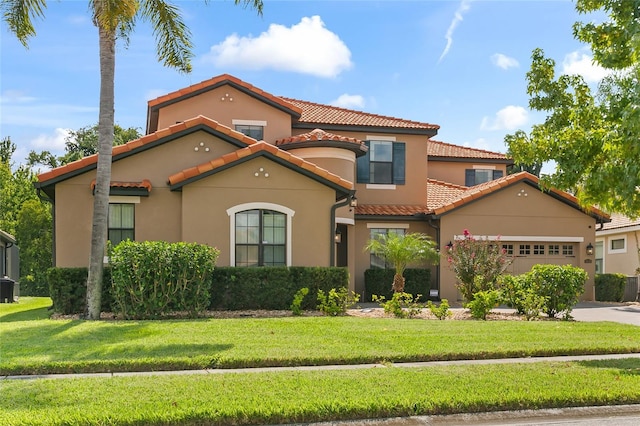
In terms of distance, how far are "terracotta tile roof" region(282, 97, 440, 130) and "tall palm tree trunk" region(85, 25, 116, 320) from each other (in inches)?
408

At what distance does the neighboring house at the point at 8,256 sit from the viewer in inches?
1169

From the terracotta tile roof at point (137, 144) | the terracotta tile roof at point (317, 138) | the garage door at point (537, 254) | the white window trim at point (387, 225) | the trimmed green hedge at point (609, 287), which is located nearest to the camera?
the terracotta tile roof at point (137, 144)

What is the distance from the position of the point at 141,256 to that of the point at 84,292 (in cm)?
213

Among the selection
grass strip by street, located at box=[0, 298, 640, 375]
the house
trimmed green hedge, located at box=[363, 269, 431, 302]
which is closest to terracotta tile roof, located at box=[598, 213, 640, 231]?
the house

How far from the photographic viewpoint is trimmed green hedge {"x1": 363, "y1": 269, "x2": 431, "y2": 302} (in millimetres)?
22484

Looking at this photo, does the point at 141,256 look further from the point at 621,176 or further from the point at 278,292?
the point at 621,176

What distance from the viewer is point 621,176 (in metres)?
9.66

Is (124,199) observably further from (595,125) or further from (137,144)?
(595,125)

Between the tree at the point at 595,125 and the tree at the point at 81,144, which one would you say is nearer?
the tree at the point at 595,125

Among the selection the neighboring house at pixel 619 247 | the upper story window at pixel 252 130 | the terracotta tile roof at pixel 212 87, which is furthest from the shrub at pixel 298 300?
the neighboring house at pixel 619 247

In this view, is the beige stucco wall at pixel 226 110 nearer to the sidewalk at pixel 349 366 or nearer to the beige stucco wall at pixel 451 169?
the beige stucco wall at pixel 451 169

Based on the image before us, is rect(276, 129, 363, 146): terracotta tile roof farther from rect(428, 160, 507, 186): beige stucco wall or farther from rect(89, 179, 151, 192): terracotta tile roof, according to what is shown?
rect(428, 160, 507, 186): beige stucco wall

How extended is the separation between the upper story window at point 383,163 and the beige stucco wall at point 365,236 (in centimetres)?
180

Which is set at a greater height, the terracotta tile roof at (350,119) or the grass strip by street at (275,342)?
the terracotta tile roof at (350,119)
